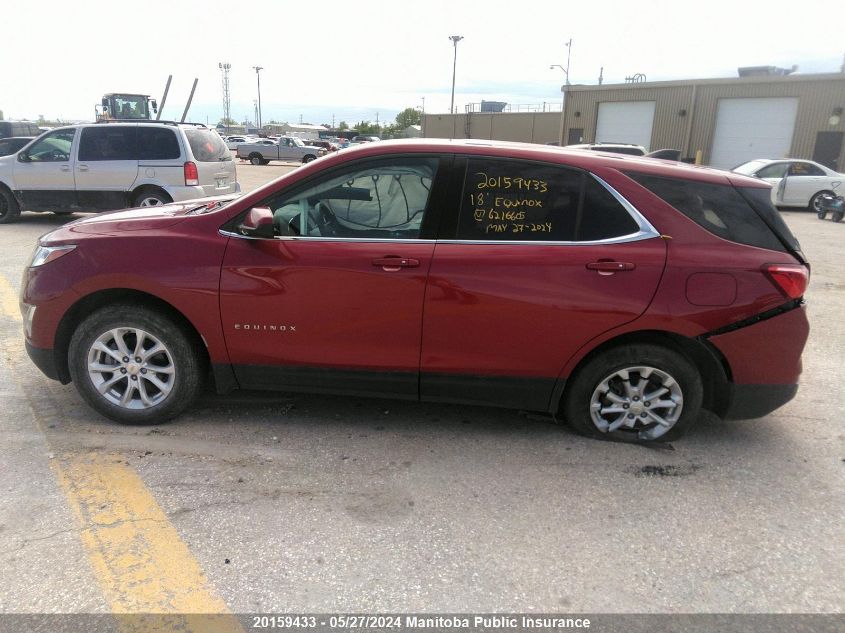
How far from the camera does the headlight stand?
3633mm

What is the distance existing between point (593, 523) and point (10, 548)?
2.56m

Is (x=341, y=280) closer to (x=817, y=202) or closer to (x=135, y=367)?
(x=135, y=367)

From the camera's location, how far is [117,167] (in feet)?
32.8

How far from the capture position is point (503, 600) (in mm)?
2422

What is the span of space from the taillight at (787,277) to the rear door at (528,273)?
0.60m

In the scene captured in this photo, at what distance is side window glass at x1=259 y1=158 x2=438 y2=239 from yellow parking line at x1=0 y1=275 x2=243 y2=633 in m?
1.57

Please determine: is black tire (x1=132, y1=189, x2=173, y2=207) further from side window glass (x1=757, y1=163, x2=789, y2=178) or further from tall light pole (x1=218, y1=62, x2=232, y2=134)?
tall light pole (x1=218, y1=62, x2=232, y2=134)

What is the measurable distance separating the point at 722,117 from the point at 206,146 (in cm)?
2612

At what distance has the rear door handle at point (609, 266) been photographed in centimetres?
333

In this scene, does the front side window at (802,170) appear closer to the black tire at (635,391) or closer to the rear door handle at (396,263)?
the black tire at (635,391)

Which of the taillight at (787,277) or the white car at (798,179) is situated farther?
the white car at (798,179)

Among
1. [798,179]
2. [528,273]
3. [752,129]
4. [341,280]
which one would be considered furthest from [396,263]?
[752,129]

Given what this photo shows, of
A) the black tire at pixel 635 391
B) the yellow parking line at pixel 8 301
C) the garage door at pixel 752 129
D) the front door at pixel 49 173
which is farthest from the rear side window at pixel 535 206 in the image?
the garage door at pixel 752 129

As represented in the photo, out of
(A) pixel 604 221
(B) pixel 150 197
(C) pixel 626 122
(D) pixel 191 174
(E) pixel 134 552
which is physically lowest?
(E) pixel 134 552
